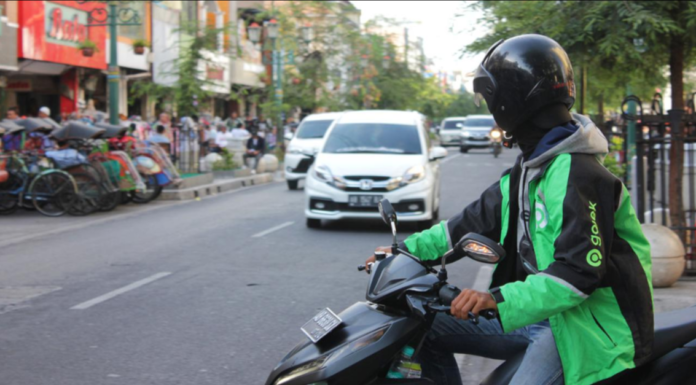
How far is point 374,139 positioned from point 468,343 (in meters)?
10.6

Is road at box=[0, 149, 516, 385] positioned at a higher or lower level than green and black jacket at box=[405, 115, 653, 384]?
lower

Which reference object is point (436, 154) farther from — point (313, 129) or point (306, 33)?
point (306, 33)

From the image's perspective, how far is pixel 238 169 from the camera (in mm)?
24547

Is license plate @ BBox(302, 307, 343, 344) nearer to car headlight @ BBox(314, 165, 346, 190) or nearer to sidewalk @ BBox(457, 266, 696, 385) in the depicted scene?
sidewalk @ BBox(457, 266, 696, 385)

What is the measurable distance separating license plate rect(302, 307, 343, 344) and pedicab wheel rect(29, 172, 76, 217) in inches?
502

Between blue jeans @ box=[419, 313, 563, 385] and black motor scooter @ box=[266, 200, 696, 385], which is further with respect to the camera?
blue jeans @ box=[419, 313, 563, 385]

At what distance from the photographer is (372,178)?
41.3 ft

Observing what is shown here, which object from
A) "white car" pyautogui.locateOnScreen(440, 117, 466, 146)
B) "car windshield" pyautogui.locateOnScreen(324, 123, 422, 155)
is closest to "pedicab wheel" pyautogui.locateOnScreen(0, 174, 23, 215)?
"car windshield" pyautogui.locateOnScreen(324, 123, 422, 155)

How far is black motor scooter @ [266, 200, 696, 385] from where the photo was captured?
272 centimetres

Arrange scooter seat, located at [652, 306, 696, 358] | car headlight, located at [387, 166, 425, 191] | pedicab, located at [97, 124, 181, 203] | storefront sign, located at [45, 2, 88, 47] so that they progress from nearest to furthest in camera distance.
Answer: scooter seat, located at [652, 306, 696, 358]
car headlight, located at [387, 166, 425, 191]
pedicab, located at [97, 124, 181, 203]
storefront sign, located at [45, 2, 88, 47]

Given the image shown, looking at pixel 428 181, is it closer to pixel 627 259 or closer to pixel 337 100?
pixel 627 259

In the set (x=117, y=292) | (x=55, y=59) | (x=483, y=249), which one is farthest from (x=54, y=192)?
(x=483, y=249)

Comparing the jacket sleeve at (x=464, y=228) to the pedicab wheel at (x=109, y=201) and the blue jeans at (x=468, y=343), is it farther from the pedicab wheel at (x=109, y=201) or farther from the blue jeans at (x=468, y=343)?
the pedicab wheel at (x=109, y=201)

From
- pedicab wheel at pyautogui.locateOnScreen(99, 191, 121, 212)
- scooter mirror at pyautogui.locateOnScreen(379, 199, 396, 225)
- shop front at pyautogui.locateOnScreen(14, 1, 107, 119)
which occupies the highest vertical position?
shop front at pyautogui.locateOnScreen(14, 1, 107, 119)
